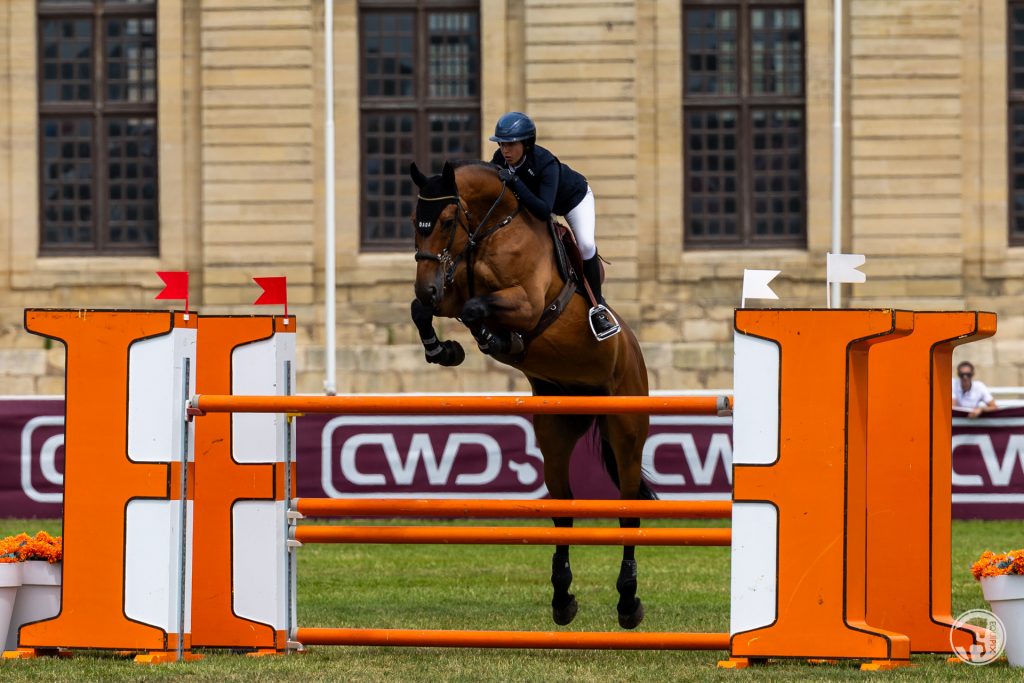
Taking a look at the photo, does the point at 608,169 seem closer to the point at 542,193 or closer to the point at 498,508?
the point at 542,193

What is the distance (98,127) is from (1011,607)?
2326 cm

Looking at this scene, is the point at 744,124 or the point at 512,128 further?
the point at 744,124

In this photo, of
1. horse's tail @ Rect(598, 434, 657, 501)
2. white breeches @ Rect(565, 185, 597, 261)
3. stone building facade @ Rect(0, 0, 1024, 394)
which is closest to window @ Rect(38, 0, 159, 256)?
stone building facade @ Rect(0, 0, 1024, 394)

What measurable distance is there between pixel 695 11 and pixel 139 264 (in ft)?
30.5

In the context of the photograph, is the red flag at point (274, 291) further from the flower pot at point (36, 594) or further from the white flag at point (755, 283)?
the white flag at point (755, 283)

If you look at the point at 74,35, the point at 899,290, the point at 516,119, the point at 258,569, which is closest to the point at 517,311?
the point at 516,119

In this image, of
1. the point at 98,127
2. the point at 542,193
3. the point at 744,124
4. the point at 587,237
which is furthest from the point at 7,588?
the point at 98,127

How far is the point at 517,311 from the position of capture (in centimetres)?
966

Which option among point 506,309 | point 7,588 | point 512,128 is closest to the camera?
point 7,588

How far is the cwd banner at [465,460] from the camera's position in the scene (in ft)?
60.2

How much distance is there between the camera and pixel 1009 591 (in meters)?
8.70

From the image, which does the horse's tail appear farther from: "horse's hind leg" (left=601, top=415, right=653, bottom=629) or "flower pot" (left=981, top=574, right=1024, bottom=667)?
"flower pot" (left=981, top=574, right=1024, bottom=667)

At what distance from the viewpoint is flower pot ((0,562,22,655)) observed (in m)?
8.88

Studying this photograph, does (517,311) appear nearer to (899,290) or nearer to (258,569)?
(258,569)
